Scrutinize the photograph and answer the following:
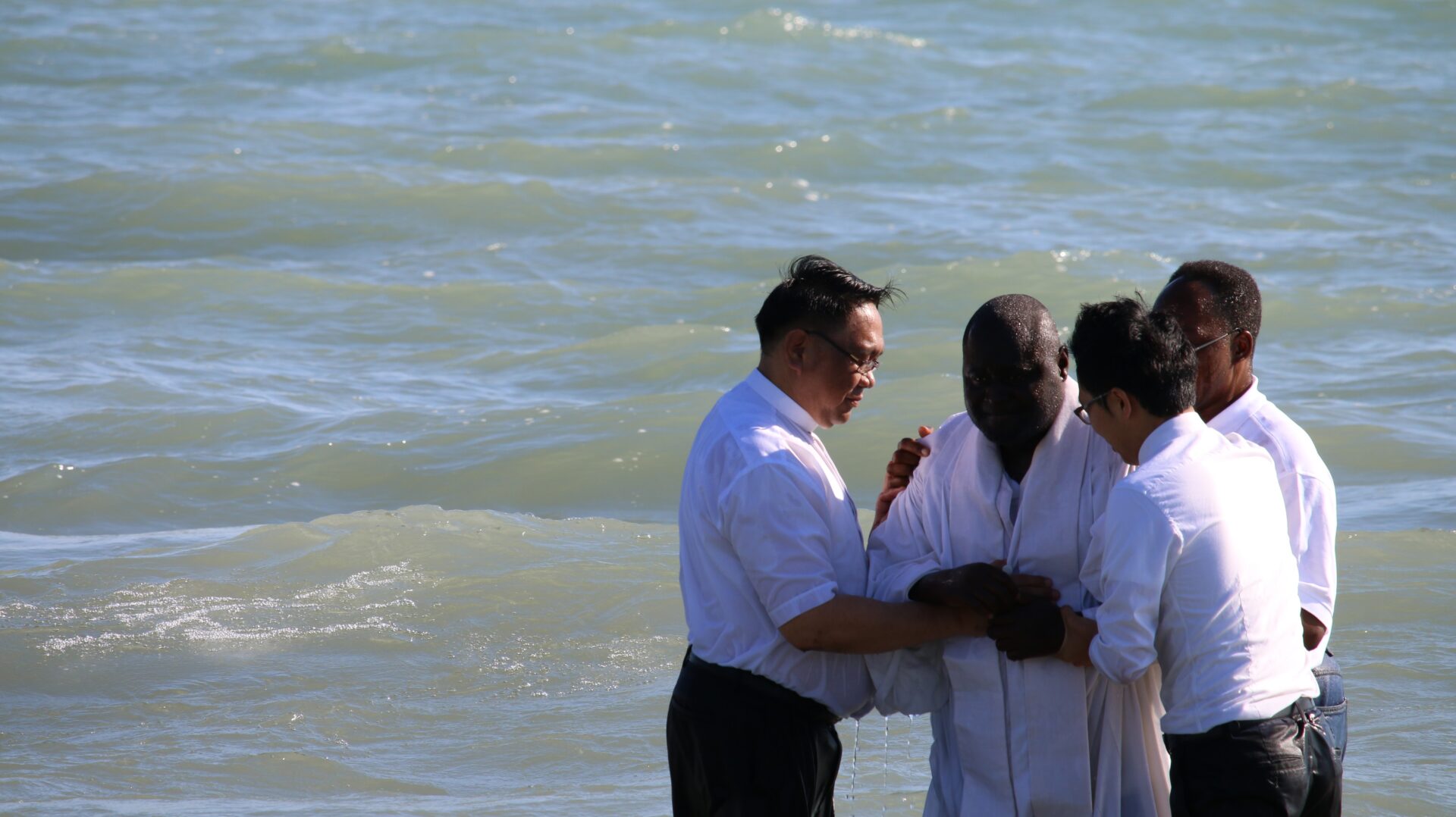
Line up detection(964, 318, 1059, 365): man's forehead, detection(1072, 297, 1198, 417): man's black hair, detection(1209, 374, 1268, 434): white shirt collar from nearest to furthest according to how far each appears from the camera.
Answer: detection(1072, 297, 1198, 417): man's black hair → detection(964, 318, 1059, 365): man's forehead → detection(1209, 374, 1268, 434): white shirt collar

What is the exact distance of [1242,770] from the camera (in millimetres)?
2869

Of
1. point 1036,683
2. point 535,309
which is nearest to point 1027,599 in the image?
point 1036,683

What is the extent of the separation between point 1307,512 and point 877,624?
89 cm

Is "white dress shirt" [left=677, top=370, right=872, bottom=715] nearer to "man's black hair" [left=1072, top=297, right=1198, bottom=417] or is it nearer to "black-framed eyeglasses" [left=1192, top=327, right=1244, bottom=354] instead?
"man's black hair" [left=1072, top=297, right=1198, bottom=417]

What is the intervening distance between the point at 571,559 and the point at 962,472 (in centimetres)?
426

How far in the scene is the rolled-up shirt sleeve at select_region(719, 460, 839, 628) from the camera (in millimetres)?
3061

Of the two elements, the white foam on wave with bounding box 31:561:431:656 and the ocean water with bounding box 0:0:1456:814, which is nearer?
the ocean water with bounding box 0:0:1456:814

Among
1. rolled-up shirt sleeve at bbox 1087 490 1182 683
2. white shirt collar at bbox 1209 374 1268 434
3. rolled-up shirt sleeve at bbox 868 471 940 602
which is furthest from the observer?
white shirt collar at bbox 1209 374 1268 434

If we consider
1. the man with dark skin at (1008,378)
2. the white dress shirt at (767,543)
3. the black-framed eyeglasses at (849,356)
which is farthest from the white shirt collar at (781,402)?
the man with dark skin at (1008,378)

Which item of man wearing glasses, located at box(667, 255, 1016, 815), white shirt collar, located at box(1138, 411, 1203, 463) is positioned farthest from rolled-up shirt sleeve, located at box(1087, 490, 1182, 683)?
man wearing glasses, located at box(667, 255, 1016, 815)

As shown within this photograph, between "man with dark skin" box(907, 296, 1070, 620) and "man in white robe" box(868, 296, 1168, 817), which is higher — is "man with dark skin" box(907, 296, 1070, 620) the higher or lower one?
the higher one

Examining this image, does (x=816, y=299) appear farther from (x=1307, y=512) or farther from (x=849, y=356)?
(x=1307, y=512)

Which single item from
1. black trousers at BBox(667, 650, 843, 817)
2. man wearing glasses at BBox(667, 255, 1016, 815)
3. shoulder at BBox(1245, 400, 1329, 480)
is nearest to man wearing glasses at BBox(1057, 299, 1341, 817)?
shoulder at BBox(1245, 400, 1329, 480)

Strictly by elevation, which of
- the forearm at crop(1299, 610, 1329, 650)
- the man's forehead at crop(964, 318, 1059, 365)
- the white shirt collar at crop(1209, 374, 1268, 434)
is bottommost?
the forearm at crop(1299, 610, 1329, 650)
